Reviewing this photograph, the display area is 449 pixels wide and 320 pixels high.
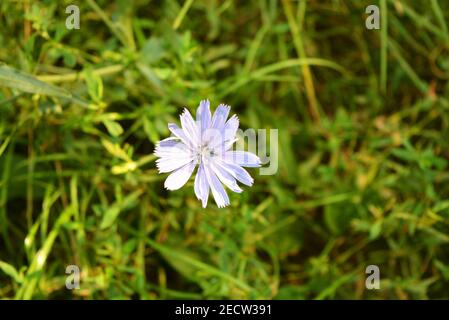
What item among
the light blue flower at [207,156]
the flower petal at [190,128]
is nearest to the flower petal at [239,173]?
the light blue flower at [207,156]

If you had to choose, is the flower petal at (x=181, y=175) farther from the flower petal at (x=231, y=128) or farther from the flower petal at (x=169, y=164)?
the flower petal at (x=231, y=128)

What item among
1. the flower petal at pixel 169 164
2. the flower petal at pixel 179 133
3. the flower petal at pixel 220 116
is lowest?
the flower petal at pixel 169 164

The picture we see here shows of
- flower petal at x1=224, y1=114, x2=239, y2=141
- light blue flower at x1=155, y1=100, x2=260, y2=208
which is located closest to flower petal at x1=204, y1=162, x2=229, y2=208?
light blue flower at x1=155, y1=100, x2=260, y2=208

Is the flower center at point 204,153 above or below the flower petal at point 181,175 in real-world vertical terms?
above

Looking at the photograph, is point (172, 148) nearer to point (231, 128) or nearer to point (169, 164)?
point (169, 164)

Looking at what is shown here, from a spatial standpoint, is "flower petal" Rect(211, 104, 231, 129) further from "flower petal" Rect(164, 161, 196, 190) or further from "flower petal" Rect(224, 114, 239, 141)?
"flower petal" Rect(164, 161, 196, 190)

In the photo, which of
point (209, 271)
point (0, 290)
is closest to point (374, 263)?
point (209, 271)

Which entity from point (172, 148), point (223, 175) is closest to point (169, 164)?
point (172, 148)
